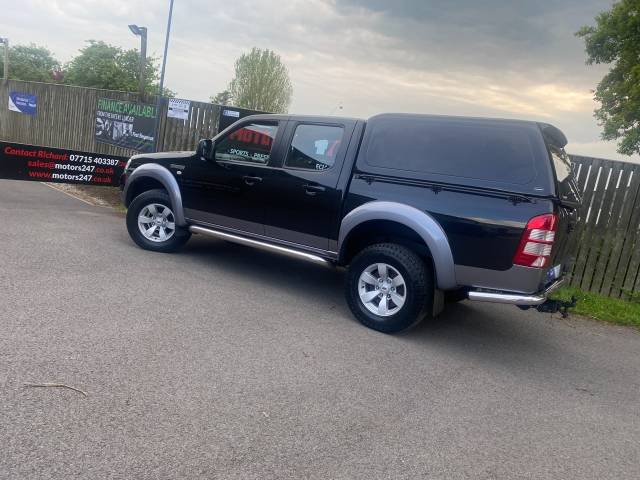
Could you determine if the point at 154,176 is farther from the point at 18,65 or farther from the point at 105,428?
the point at 18,65

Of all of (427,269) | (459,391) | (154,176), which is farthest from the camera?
(154,176)

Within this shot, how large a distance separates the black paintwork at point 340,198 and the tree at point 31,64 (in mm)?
29301

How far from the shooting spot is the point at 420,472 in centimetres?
301

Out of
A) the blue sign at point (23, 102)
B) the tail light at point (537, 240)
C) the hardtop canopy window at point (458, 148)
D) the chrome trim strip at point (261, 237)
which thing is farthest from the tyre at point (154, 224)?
the blue sign at point (23, 102)

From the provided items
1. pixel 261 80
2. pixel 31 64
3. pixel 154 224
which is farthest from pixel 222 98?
pixel 154 224

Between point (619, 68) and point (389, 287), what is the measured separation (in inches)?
868

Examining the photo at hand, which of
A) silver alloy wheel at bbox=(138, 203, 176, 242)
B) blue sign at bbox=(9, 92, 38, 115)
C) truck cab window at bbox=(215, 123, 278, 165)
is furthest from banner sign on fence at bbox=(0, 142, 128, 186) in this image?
blue sign at bbox=(9, 92, 38, 115)

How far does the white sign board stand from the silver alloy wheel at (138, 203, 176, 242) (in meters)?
4.06

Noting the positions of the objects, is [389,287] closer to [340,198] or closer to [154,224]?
[340,198]

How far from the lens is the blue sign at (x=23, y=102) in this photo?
15031 mm

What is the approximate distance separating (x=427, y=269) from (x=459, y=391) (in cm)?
129

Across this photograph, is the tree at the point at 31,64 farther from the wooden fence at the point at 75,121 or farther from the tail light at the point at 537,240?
the tail light at the point at 537,240

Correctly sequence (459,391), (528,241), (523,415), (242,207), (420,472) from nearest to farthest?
(420,472) < (523,415) < (459,391) < (528,241) < (242,207)

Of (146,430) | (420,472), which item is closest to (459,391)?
(420,472)
